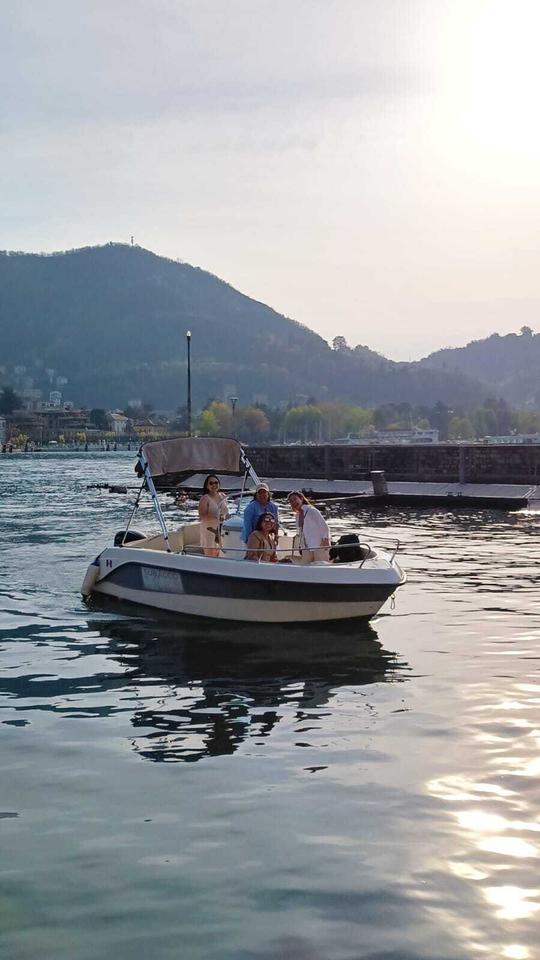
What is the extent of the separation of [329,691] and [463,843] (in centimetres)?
505

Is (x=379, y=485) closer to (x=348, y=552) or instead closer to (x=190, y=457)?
(x=190, y=457)

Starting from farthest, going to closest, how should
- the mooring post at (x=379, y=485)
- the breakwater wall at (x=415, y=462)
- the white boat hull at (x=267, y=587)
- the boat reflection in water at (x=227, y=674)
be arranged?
the breakwater wall at (x=415, y=462) → the mooring post at (x=379, y=485) → the white boat hull at (x=267, y=587) → the boat reflection in water at (x=227, y=674)

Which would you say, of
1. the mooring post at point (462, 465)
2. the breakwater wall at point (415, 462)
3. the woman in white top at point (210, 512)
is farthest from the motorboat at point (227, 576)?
the mooring post at point (462, 465)

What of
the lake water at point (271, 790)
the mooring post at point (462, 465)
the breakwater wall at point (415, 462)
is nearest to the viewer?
the lake water at point (271, 790)

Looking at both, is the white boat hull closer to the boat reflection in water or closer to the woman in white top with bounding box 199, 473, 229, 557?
the boat reflection in water

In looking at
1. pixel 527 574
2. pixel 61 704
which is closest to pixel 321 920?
pixel 61 704

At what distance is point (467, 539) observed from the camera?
30.1 m

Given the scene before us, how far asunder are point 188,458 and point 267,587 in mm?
4843

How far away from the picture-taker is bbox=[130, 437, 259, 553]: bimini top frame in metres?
19.3

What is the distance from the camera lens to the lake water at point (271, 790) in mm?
6508

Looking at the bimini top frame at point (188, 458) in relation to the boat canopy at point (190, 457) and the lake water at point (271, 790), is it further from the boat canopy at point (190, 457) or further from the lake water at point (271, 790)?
the lake water at point (271, 790)

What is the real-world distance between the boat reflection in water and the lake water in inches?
1.8

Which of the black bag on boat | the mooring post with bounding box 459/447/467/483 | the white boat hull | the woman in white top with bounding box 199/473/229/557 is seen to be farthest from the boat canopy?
the mooring post with bounding box 459/447/467/483

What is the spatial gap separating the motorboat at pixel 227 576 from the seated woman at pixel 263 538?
205 millimetres
